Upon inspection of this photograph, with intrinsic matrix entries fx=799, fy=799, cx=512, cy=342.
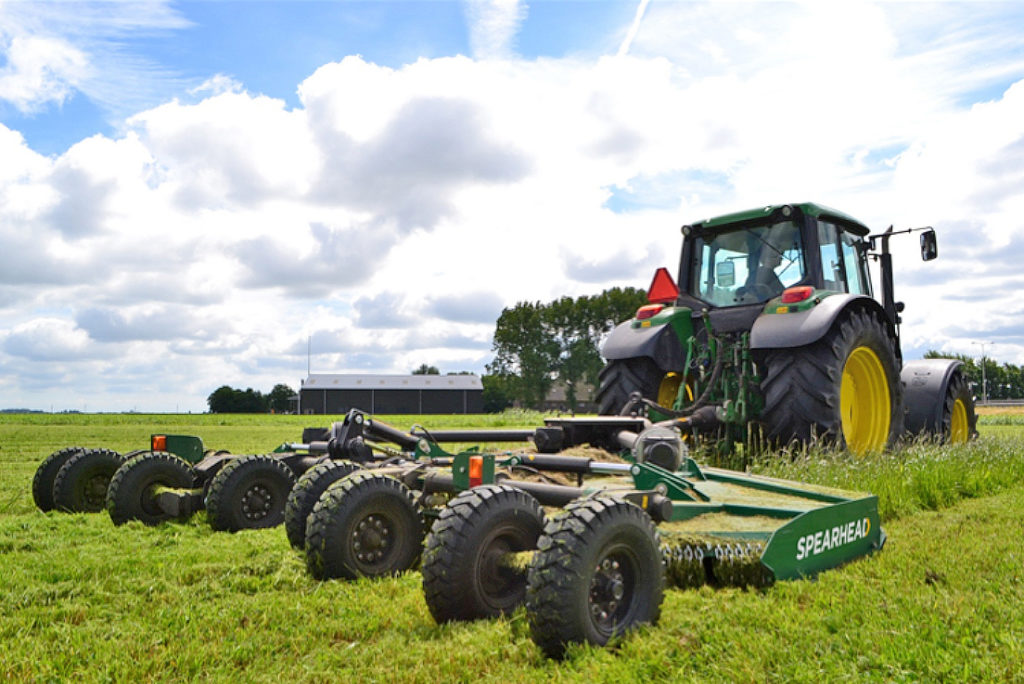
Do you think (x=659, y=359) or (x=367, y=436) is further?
(x=659, y=359)

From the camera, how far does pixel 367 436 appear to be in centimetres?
693

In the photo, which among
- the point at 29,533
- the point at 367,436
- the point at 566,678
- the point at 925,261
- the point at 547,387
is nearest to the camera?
the point at 566,678

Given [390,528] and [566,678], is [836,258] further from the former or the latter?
[566,678]

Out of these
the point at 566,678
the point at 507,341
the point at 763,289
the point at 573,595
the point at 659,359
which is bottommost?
the point at 566,678

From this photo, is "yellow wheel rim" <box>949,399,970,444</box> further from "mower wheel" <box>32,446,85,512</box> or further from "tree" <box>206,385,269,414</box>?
"tree" <box>206,385,269,414</box>

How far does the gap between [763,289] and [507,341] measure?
50015 millimetres

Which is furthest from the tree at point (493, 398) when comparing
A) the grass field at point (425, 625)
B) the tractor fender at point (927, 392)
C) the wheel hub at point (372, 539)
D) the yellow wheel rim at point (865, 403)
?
the wheel hub at point (372, 539)

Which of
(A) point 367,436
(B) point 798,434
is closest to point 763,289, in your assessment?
(B) point 798,434

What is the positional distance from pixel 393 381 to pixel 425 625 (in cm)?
6647

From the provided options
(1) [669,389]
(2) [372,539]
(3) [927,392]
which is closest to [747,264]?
(1) [669,389]

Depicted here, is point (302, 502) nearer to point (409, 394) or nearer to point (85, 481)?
point (85, 481)

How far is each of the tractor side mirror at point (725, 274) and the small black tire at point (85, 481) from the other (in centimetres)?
645

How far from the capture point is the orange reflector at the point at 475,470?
432 cm

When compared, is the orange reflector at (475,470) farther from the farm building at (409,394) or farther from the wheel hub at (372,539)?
the farm building at (409,394)
